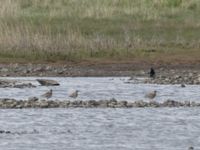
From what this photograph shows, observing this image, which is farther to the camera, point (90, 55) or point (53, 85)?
point (90, 55)

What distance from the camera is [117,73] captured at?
28453mm

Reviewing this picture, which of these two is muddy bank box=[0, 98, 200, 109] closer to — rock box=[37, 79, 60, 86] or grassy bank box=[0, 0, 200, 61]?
rock box=[37, 79, 60, 86]

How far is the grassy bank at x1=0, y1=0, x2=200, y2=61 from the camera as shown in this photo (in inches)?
1174

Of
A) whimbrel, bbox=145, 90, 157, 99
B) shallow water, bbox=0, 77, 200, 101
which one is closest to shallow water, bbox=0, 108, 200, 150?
whimbrel, bbox=145, 90, 157, 99

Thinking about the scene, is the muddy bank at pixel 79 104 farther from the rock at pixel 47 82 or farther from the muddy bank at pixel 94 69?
the muddy bank at pixel 94 69

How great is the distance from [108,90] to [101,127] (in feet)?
20.0

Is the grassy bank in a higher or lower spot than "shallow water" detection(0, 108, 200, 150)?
higher

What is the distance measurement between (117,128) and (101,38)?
13.8 metres

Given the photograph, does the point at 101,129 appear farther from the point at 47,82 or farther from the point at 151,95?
the point at 47,82

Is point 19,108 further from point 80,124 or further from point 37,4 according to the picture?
point 37,4

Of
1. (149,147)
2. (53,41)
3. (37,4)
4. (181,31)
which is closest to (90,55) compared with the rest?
(53,41)

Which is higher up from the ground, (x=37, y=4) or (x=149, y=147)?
(x=37, y=4)

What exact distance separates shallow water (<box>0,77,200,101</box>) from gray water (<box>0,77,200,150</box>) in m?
0.02

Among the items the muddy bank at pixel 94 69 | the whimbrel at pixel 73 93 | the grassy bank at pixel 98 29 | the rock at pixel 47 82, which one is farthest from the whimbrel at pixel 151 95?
the grassy bank at pixel 98 29
